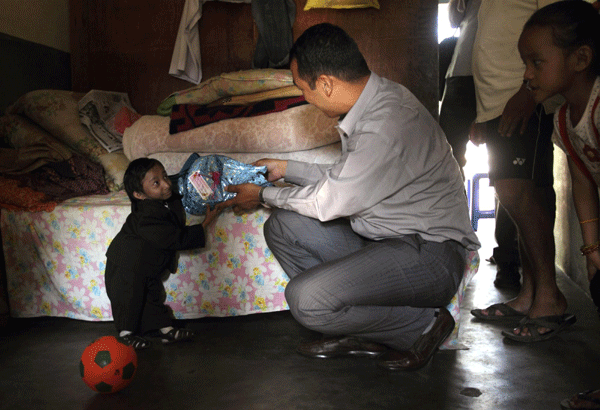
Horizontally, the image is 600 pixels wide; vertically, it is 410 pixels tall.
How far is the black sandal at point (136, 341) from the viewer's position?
203 cm

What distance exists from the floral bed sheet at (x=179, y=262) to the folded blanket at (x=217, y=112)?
1.73ft

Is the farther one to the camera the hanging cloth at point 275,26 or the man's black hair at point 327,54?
the hanging cloth at point 275,26

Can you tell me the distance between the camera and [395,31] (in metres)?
3.12

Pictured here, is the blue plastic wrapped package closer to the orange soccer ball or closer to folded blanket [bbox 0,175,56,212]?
folded blanket [bbox 0,175,56,212]

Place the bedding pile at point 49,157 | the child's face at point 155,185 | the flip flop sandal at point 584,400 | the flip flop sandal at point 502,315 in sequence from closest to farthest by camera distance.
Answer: the flip flop sandal at point 584,400 < the child's face at point 155,185 < the flip flop sandal at point 502,315 < the bedding pile at point 49,157

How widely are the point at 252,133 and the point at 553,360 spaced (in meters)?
1.52

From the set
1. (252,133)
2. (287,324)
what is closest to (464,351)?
(287,324)

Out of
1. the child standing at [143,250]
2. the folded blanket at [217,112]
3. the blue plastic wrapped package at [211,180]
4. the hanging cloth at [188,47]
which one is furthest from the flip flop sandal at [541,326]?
the hanging cloth at [188,47]

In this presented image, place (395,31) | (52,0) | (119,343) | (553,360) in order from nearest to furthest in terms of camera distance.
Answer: (119,343) < (553,360) < (395,31) < (52,0)

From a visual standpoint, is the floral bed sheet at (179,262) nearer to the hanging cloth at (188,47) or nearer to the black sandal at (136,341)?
the black sandal at (136,341)

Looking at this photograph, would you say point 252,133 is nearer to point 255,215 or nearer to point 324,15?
point 255,215

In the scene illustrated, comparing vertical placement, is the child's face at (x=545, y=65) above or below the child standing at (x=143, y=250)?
above

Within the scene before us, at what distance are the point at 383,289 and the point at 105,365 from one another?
2.76 feet

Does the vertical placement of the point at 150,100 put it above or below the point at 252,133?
above
